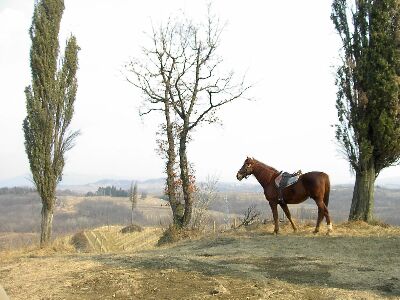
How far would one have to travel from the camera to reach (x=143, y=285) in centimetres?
730

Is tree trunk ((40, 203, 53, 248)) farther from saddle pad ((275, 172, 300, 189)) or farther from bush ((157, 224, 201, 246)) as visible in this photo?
saddle pad ((275, 172, 300, 189))

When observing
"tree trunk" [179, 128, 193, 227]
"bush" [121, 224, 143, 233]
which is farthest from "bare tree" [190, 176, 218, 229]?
"bush" [121, 224, 143, 233]

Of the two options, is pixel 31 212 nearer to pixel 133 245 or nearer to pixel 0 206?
pixel 0 206

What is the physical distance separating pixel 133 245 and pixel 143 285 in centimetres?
2551

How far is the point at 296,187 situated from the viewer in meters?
13.3

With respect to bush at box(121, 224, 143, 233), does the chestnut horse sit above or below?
above

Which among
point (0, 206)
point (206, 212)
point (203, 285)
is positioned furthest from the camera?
point (0, 206)

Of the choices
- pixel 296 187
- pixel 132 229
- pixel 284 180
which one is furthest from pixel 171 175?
pixel 132 229

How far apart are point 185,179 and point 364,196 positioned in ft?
25.6

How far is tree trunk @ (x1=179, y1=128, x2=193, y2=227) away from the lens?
1961 cm

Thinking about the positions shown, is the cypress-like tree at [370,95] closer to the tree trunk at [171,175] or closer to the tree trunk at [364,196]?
the tree trunk at [364,196]

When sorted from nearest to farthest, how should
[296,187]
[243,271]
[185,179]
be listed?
[243,271] < [296,187] < [185,179]

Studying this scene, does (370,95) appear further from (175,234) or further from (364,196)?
(175,234)

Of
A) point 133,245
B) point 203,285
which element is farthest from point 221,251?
point 133,245
